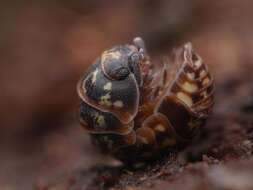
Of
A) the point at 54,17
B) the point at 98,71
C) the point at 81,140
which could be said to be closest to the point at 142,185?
the point at 98,71

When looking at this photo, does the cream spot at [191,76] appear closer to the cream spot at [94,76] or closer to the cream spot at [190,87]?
the cream spot at [190,87]

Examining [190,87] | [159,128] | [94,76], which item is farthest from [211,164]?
[94,76]

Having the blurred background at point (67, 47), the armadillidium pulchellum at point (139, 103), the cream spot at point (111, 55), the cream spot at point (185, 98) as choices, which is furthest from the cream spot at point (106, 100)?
the blurred background at point (67, 47)

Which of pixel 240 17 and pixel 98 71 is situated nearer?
pixel 98 71

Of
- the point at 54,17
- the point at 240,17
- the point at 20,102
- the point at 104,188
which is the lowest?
the point at 104,188

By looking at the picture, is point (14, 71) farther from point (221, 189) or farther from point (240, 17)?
point (221, 189)

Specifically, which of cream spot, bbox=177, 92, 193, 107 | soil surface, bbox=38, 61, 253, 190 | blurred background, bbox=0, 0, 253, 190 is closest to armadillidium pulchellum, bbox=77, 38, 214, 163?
cream spot, bbox=177, 92, 193, 107

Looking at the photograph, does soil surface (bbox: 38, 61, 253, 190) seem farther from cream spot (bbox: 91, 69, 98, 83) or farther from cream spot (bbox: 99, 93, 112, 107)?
cream spot (bbox: 91, 69, 98, 83)
